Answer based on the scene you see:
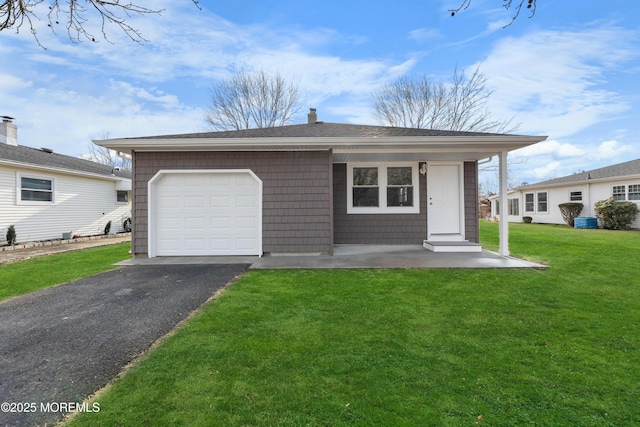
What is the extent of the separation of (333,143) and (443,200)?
3743mm

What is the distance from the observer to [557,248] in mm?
8141

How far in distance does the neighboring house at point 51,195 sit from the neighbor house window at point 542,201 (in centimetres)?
2422

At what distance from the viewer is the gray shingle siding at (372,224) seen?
27.2 ft

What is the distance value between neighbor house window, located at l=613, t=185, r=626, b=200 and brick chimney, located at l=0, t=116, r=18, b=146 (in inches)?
1085

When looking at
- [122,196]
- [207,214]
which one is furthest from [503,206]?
[122,196]

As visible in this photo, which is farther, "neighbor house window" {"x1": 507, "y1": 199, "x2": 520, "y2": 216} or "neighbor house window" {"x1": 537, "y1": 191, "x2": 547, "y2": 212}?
"neighbor house window" {"x1": 507, "y1": 199, "x2": 520, "y2": 216}

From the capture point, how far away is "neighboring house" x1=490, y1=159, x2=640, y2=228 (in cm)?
1480

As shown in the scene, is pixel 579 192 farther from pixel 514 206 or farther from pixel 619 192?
pixel 514 206

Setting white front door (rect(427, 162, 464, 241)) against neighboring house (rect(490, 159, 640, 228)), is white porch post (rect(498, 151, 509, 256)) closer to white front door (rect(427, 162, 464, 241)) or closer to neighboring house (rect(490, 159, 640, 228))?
white front door (rect(427, 162, 464, 241))

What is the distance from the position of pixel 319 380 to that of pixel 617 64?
14.8m

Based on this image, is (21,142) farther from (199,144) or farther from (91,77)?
(199,144)

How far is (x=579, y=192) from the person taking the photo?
17281 mm

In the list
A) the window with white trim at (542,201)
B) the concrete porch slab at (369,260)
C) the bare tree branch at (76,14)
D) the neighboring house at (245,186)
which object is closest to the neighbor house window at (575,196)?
the window with white trim at (542,201)

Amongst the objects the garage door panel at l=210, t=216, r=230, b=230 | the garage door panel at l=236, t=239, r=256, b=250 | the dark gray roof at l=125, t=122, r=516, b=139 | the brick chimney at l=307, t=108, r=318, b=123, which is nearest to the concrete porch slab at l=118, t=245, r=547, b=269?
the garage door panel at l=236, t=239, r=256, b=250
